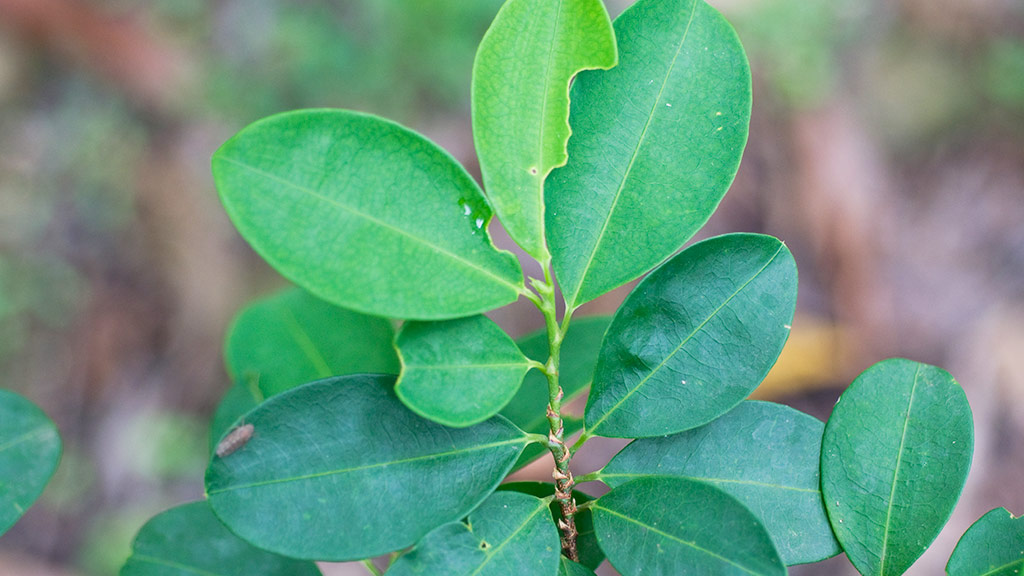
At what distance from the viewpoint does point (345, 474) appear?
0.57 metres

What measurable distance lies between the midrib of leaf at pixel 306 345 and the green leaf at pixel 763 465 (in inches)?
15.2

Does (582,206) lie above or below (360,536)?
above

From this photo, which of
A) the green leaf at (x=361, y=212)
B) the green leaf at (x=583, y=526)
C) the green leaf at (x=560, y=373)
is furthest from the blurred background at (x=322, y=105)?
the green leaf at (x=361, y=212)

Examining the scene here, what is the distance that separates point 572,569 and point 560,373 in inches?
9.9

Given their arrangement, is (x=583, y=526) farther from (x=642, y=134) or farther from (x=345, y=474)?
(x=642, y=134)

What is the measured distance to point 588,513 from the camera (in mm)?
708

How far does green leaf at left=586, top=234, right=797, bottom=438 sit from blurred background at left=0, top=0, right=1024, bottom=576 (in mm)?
1435

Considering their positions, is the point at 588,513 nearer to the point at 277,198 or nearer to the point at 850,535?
the point at 850,535

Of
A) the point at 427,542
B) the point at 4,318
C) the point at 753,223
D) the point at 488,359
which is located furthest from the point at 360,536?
the point at 4,318

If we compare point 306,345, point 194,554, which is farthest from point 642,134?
point 194,554

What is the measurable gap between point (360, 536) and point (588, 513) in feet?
0.77

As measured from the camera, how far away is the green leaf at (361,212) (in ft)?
1.65

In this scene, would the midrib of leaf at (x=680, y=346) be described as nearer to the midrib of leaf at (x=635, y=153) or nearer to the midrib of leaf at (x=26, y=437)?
the midrib of leaf at (x=635, y=153)

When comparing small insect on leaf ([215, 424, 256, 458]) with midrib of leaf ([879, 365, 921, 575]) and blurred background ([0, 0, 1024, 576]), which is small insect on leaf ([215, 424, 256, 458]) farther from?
blurred background ([0, 0, 1024, 576])
